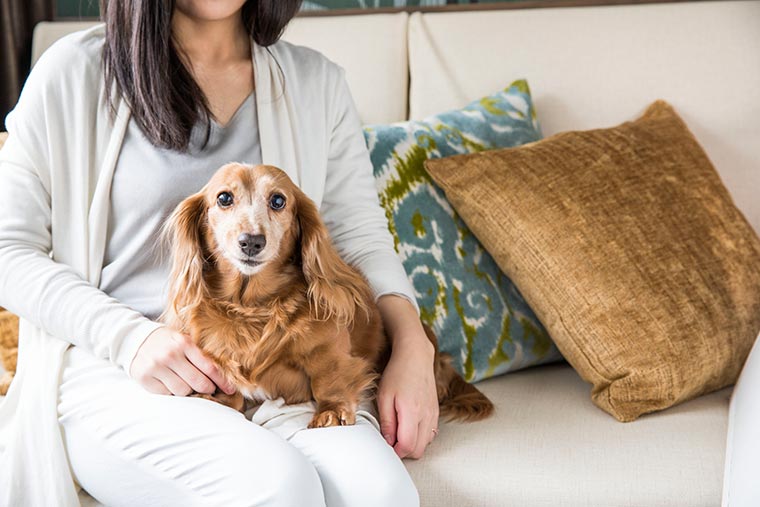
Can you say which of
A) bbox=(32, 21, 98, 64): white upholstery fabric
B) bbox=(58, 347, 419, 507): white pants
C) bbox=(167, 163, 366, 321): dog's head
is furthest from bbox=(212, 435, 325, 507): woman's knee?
bbox=(32, 21, 98, 64): white upholstery fabric

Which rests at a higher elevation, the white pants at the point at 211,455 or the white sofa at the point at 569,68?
the white sofa at the point at 569,68

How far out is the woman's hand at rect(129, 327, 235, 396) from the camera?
1273mm

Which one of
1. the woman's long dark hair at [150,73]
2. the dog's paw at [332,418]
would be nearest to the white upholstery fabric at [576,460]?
the dog's paw at [332,418]

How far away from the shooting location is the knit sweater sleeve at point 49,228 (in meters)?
1.33

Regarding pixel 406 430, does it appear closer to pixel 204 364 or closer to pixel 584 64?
pixel 204 364

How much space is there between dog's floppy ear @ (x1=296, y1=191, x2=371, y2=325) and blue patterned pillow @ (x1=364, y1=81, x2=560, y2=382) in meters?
0.45

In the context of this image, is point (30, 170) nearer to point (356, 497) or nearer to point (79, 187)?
point (79, 187)

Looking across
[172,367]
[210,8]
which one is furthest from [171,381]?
[210,8]

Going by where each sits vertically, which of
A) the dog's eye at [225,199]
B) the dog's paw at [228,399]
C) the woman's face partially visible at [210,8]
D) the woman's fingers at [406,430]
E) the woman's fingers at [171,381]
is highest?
the woman's face partially visible at [210,8]

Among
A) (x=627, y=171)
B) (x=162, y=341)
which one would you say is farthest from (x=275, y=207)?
(x=627, y=171)

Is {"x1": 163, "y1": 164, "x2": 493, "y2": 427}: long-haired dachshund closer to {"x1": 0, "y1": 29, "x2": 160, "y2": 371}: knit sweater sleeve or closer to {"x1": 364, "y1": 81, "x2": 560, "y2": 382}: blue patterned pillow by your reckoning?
{"x1": 0, "y1": 29, "x2": 160, "y2": 371}: knit sweater sleeve

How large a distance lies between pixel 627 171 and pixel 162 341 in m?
0.97

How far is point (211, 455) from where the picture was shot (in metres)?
1.19

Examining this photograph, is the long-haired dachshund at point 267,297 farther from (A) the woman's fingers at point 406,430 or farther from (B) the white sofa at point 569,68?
(B) the white sofa at point 569,68
